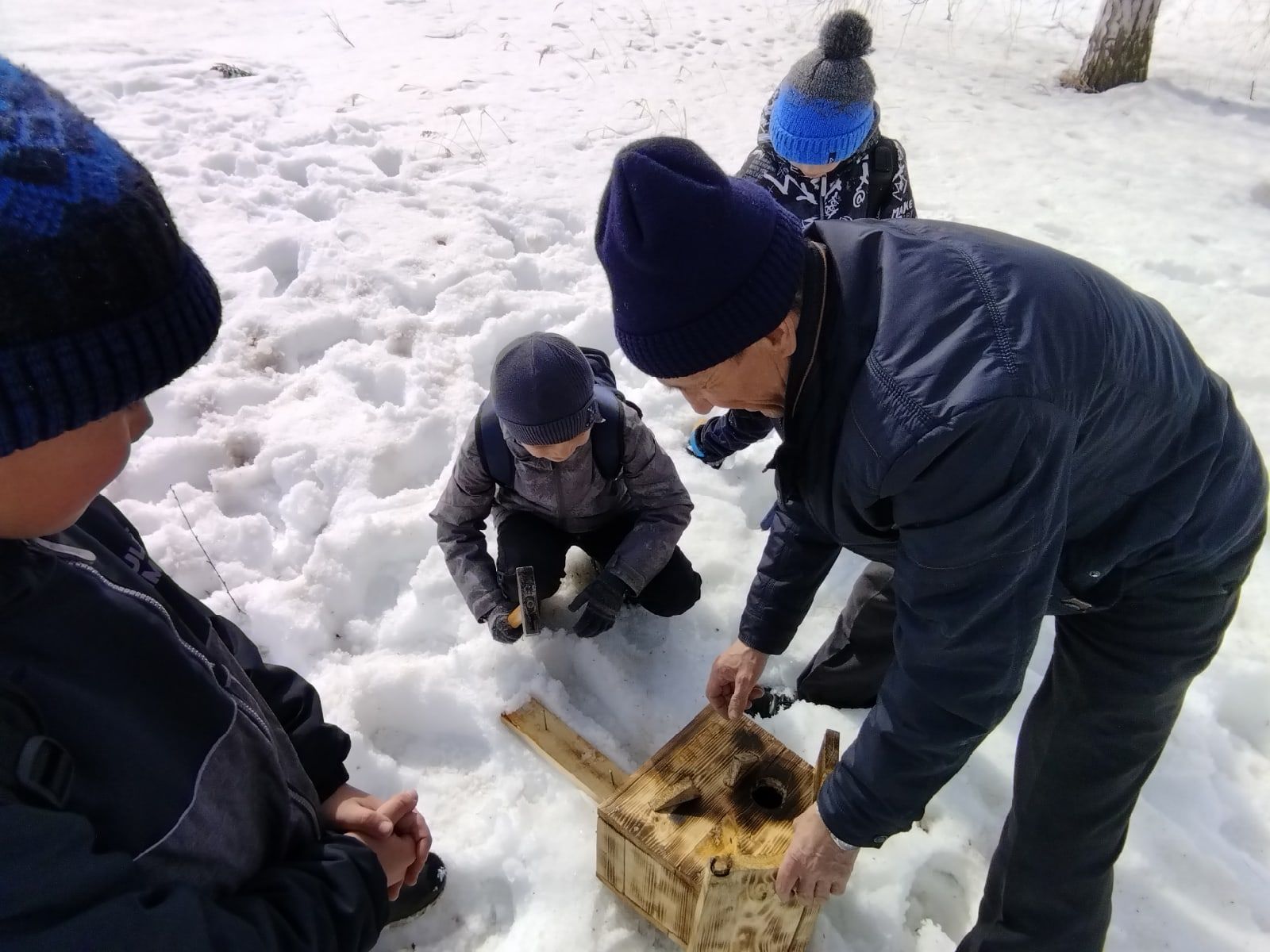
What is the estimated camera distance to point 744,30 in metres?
7.98

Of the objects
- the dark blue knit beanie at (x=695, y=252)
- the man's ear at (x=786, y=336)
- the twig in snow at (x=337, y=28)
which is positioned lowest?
the twig in snow at (x=337, y=28)

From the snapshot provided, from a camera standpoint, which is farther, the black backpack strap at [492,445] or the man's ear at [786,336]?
the black backpack strap at [492,445]

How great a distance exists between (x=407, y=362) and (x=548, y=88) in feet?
13.3

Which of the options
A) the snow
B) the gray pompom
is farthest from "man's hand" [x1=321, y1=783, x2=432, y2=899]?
the gray pompom

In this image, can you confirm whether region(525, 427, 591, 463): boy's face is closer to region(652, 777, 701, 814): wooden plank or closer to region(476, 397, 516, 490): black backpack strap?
region(476, 397, 516, 490): black backpack strap

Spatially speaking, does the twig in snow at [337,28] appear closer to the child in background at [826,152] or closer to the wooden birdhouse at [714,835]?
the child in background at [826,152]

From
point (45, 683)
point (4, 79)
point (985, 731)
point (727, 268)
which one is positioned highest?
point (4, 79)

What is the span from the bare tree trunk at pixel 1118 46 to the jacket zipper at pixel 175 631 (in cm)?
767

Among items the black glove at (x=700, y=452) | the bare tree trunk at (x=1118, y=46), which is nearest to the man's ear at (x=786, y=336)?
the black glove at (x=700, y=452)

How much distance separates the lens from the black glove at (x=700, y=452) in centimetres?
310

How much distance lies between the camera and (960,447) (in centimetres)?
115

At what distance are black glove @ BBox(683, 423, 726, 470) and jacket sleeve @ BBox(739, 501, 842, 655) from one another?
3.54ft

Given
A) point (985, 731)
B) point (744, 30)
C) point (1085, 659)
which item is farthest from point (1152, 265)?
point (744, 30)

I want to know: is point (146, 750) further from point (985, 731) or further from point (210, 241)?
point (210, 241)
